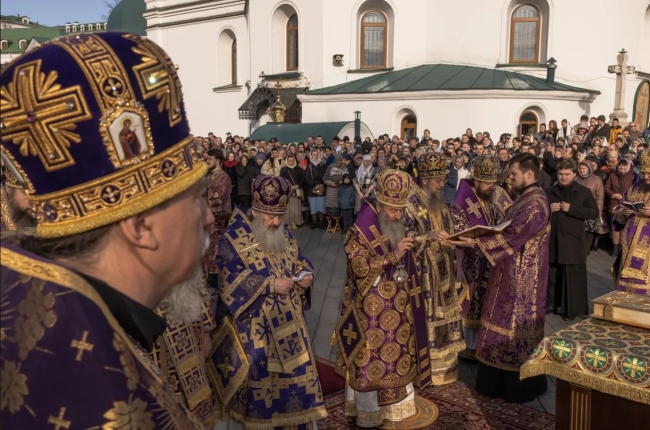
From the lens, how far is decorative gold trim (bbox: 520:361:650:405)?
2.86 metres

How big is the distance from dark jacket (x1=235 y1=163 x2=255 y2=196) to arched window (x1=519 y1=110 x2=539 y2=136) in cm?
1142

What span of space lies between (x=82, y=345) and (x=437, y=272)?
5083 millimetres

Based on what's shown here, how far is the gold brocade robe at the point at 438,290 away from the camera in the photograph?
572 centimetres

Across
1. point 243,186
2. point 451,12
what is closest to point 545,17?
point 451,12

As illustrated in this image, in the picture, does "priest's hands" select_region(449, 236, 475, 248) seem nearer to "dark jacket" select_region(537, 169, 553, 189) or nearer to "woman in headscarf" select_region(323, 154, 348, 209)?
"dark jacket" select_region(537, 169, 553, 189)

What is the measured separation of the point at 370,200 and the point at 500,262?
1.48 metres

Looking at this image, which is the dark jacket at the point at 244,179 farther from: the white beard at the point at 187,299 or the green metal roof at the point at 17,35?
the green metal roof at the point at 17,35

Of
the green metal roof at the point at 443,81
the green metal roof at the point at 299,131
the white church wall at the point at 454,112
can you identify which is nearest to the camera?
the green metal roof at the point at 299,131

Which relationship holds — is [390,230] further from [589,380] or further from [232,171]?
[232,171]

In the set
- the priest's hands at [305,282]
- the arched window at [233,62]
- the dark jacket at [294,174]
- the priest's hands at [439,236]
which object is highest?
the arched window at [233,62]

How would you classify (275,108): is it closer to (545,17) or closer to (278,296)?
(545,17)

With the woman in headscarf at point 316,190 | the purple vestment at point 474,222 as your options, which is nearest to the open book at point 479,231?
the purple vestment at point 474,222

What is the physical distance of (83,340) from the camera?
0.96 m

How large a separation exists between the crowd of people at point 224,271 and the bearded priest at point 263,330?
1 centimetres
